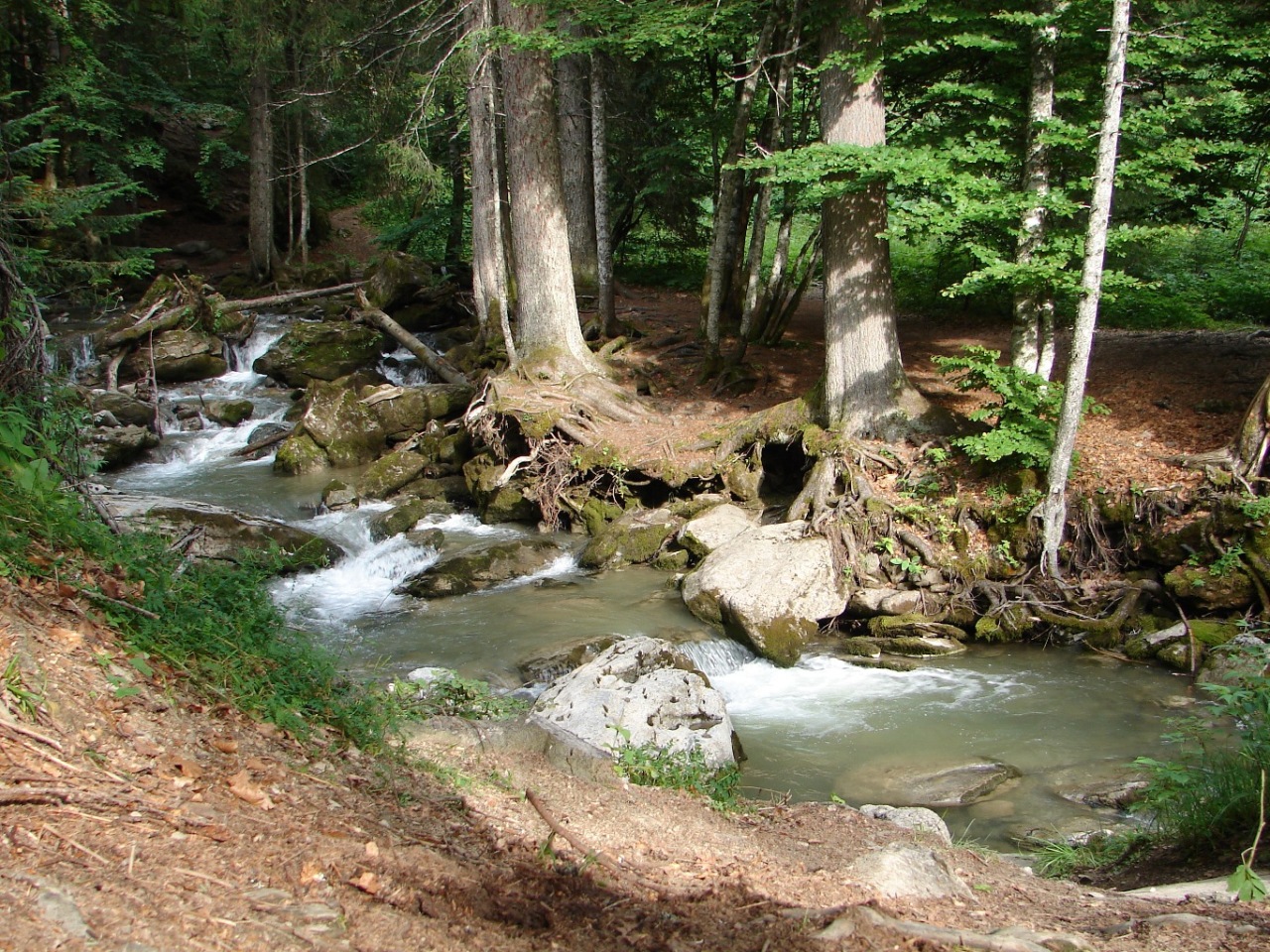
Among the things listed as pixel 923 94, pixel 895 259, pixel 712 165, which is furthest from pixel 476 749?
pixel 895 259

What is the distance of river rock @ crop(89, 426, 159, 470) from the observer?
15.1 m

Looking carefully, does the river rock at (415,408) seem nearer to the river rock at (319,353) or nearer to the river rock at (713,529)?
the river rock at (319,353)

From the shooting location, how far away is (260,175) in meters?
23.9

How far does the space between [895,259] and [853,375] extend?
451 inches

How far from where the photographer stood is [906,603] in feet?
31.8

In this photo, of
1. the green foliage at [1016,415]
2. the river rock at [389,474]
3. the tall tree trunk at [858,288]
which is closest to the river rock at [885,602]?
the green foliage at [1016,415]

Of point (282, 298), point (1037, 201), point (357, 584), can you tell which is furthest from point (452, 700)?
point (282, 298)

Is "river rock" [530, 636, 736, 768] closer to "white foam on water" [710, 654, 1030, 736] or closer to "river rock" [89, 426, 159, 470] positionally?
"white foam on water" [710, 654, 1030, 736]

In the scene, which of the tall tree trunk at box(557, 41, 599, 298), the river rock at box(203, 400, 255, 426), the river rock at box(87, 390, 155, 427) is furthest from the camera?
the tall tree trunk at box(557, 41, 599, 298)

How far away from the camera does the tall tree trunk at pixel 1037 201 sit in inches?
369

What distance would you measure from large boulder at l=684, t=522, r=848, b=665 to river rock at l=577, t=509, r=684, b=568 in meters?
1.58

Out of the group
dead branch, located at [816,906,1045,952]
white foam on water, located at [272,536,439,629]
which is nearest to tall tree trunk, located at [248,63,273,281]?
white foam on water, located at [272,536,439,629]

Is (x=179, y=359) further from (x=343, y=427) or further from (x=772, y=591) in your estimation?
(x=772, y=591)

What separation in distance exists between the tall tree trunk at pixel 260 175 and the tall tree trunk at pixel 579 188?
8.44m
